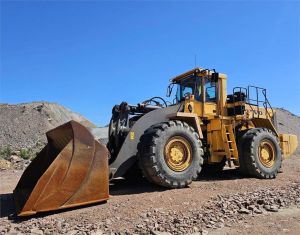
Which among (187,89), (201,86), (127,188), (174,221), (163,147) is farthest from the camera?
(187,89)

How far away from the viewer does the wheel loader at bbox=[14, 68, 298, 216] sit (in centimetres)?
570

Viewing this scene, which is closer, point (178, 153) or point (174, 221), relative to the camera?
point (174, 221)

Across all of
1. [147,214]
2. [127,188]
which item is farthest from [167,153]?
[147,214]

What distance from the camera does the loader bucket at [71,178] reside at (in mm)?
5398

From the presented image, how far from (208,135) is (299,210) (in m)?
3.13

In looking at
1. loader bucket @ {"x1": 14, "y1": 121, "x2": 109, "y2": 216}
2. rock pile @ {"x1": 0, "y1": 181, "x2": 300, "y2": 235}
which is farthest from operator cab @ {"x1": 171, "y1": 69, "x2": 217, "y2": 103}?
loader bucket @ {"x1": 14, "y1": 121, "x2": 109, "y2": 216}

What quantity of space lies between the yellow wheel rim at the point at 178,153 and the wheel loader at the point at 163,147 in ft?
0.07

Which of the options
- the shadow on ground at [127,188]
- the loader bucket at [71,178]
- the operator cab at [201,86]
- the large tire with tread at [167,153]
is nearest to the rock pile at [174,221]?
the loader bucket at [71,178]

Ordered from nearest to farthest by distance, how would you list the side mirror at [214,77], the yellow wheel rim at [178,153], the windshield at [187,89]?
the yellow wheel rim at [178,153]
the side mirror at [214,77]
the windshield at [187,89]

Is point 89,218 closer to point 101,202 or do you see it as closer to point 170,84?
point 101,202

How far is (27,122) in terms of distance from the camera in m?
32.2

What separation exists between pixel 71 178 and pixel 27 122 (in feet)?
93.0

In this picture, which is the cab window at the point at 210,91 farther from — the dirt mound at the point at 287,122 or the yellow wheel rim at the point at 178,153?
the dirt mound at the point at 287,122

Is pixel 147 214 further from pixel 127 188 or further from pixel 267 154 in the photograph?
pixel 267 154
